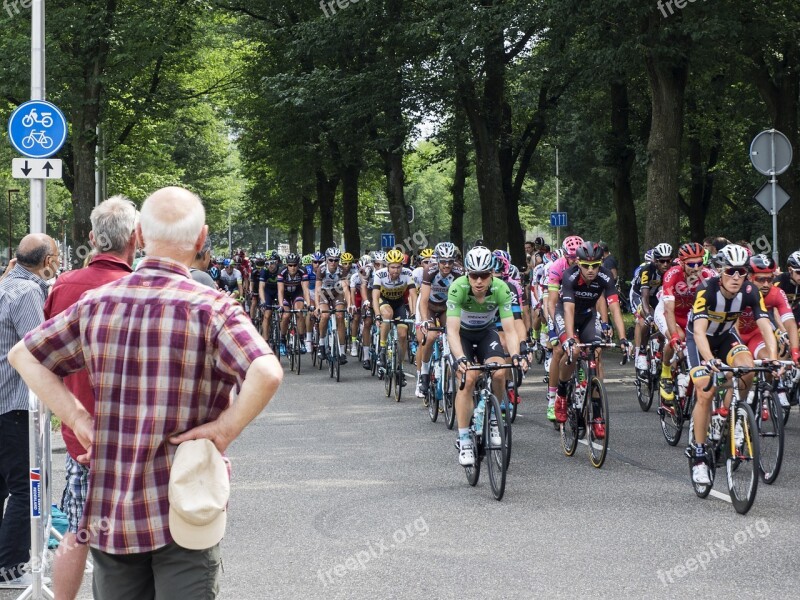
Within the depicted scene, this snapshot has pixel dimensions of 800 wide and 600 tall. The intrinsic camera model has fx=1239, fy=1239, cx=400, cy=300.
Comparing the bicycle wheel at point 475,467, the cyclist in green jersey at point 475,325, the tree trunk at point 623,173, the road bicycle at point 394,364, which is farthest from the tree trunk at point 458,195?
the bicycle wheel at point 475,467

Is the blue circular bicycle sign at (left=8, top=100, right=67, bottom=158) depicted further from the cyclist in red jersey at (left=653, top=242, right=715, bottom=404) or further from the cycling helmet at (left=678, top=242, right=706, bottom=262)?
the cycling helmet at (left=678, top=242, right=706, bottom=262)

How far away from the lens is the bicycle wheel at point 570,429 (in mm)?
11102

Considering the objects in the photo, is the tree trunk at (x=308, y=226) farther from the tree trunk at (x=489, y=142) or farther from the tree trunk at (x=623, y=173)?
the tree trunk at (x=489, y=142)

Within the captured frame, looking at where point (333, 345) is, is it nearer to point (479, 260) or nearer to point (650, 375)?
point (650, 375)

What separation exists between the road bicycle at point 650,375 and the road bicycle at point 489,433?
486 centimetres

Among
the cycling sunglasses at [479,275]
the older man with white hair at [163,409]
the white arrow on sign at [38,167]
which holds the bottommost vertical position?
the older man with white hair at [163,409]

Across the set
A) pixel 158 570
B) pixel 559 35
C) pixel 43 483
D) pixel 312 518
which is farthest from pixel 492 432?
pixel 559 35

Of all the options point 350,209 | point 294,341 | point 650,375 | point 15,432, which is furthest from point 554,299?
point 350,209

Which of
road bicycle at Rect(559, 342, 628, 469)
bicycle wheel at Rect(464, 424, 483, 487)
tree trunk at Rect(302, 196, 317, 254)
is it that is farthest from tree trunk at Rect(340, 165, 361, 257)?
bicycle wheel at Rect(464, 424, 483, 487)

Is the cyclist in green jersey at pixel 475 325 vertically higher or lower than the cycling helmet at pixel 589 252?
lower

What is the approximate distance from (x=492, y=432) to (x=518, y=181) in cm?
2936

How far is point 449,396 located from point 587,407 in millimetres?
2808

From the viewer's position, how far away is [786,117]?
2778 centimetres

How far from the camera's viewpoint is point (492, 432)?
9.29 metres
